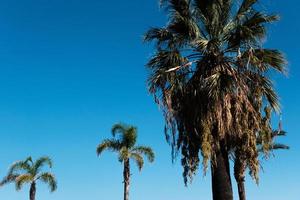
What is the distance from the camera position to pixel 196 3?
1856 centimetres

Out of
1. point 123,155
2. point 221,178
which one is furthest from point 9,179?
point 221,178

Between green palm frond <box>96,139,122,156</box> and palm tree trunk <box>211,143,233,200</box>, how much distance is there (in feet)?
75.1

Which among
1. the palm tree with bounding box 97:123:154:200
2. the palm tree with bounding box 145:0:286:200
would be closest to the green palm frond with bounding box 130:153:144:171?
the palm tree with bounding box 97:123:154:200

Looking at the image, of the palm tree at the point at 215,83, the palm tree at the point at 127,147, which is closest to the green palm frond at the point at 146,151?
the palm tree at the point at 127,147

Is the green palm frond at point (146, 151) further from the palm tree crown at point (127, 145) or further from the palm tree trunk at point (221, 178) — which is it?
the palm tree trunk at point (221, 178)

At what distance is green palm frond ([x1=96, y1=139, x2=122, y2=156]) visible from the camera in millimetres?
39219

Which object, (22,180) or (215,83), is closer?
(215,83)

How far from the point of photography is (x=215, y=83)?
17.0 metres

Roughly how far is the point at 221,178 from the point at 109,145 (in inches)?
926

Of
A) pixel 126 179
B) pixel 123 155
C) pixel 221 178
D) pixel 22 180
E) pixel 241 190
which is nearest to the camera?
pixel 221 178

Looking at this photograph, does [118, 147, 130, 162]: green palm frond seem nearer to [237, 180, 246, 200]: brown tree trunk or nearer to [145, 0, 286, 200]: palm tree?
[237, 180, 246, 200]: brown tree trunk

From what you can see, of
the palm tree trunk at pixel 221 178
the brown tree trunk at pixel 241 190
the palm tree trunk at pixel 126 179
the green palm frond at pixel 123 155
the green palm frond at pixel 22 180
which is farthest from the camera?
the green palm frond at pixel 22 180

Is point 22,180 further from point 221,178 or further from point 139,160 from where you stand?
point 221,178

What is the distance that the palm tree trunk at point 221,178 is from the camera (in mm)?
16328
